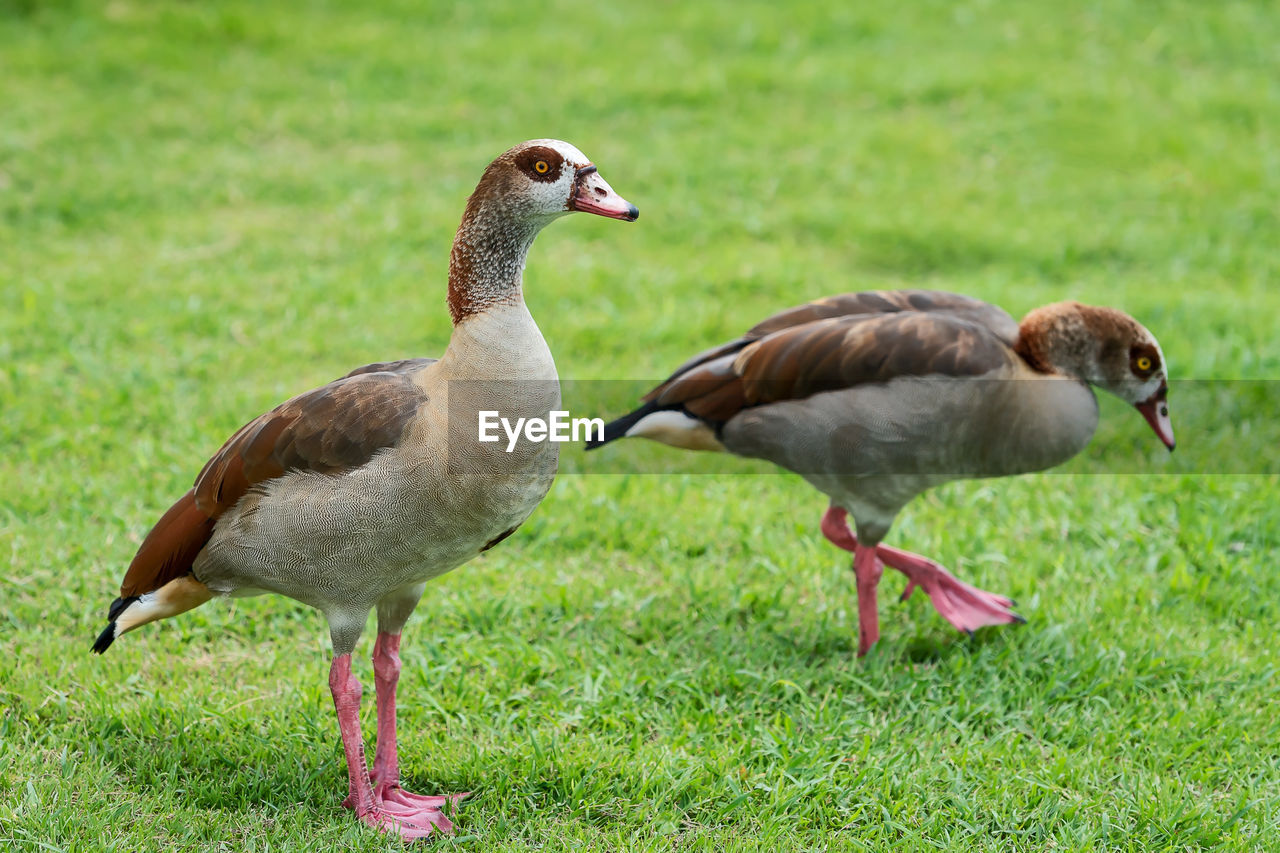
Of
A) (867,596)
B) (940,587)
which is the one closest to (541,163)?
(867,596)

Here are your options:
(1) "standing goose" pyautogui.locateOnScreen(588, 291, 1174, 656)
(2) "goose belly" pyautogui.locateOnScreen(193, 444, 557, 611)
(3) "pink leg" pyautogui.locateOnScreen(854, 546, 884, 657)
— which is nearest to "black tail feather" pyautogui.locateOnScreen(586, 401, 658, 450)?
(1) "standing goose" pyautogui.locateOnScreen(588, 291, 1174, 656)

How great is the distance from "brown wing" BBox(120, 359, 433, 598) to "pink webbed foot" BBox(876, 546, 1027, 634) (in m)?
1.99

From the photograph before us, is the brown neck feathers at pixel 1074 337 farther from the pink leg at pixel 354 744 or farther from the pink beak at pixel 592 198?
the pink leg at pixel 354 744

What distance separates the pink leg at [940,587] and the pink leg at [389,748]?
163 cm

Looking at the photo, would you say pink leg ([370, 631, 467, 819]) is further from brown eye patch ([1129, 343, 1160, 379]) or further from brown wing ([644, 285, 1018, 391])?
brown eye patch ([1129, 343, 1160, 379])

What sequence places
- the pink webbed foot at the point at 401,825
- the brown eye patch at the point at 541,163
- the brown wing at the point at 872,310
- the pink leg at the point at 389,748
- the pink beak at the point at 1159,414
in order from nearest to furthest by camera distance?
1. the brown eye patch at the point at 541,163
2. the pink webbed foot at the point at 401,825
3. the pink leg at the point at 389,748
4. the pink beak at the point at 1159,414
5. the brown wing at the point at 872,310

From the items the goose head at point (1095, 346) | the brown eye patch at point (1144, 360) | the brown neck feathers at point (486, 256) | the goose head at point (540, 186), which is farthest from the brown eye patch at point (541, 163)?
the brown eye patch at point (1144, 360)

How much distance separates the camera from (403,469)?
3279 mm

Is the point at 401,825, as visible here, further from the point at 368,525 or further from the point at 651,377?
the point at 651,377

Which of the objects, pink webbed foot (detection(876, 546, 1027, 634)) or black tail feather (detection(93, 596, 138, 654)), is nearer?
black tail feather (detection(93, 596, 138, 654))

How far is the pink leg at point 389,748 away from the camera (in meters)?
3.61

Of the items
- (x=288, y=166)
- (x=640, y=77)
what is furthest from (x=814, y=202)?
(x=288, y=166)

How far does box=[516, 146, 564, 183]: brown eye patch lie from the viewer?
326cm

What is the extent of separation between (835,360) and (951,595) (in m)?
0.98
